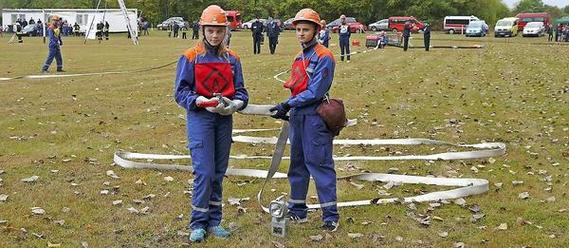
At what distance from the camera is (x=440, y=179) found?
7.61 meters

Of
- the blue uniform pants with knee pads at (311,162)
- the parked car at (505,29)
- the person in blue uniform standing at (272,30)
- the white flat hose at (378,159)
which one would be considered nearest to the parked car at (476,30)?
the parked car at (505,29)

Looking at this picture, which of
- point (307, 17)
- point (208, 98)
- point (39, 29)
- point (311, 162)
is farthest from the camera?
point (39, 29)

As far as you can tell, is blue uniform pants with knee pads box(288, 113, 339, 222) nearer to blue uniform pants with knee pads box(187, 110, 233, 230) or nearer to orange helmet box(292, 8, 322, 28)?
blue uniform pants with knee pads box(187, 110, 233, 230)

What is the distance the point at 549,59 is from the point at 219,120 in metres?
25.7

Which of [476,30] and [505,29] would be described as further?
[476,30]

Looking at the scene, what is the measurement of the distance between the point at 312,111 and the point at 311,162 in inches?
18.1

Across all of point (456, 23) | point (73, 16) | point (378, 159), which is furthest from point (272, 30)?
point (456, 23)

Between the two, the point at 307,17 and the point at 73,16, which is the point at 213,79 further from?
the point at 73,16

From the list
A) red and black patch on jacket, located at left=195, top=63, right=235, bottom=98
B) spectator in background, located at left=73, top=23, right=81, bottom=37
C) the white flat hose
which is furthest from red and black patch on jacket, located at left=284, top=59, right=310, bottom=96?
spectator in background, located at left=73, top=23, right=81, bottom=37

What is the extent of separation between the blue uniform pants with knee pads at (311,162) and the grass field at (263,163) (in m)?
0.24

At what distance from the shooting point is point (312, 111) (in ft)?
19.0

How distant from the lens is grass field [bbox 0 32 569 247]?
6004mm

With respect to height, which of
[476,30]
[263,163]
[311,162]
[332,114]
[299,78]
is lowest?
[263,163]

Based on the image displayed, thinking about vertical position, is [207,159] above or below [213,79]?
below
